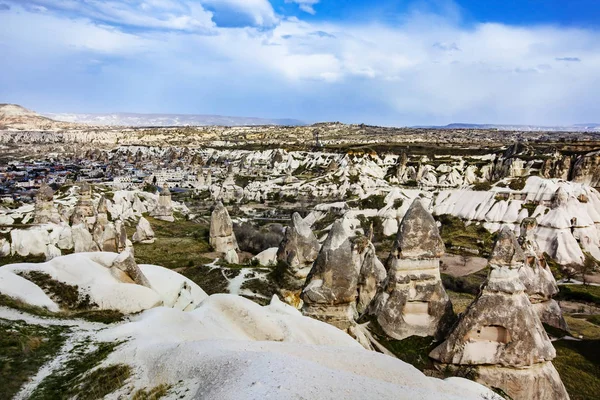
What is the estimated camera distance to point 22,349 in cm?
770

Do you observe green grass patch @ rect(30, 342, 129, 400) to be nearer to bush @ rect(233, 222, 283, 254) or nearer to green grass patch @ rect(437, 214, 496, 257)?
bush @ rect(233, 222, 283, 254)

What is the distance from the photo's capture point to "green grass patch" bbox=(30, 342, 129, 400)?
645cm

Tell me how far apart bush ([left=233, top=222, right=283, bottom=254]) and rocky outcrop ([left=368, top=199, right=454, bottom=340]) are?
64.0 ft

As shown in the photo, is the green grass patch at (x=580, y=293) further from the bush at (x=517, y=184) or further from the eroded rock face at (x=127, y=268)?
the eroded rock face at (x=127, y=268)

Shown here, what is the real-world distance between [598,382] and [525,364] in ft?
14.4

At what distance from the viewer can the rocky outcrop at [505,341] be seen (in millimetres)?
10172

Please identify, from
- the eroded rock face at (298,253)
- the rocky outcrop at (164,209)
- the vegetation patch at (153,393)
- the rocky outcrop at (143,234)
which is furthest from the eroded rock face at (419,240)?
the rocky outcrop at (164,209)

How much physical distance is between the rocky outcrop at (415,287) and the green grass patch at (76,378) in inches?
294

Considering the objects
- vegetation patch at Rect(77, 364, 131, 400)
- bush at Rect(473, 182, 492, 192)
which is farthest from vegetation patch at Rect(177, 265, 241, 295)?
Answer: bush at Rect(473, 182, 492, 192)

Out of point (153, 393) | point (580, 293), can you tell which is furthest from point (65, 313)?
point (580, 293)

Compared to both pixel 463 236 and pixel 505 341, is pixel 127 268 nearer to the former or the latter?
pixel 505 341

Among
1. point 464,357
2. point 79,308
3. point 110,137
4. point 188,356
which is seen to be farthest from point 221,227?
point 110,137

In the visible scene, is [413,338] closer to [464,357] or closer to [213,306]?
[464,357]

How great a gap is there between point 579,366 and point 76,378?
46.7 feet
